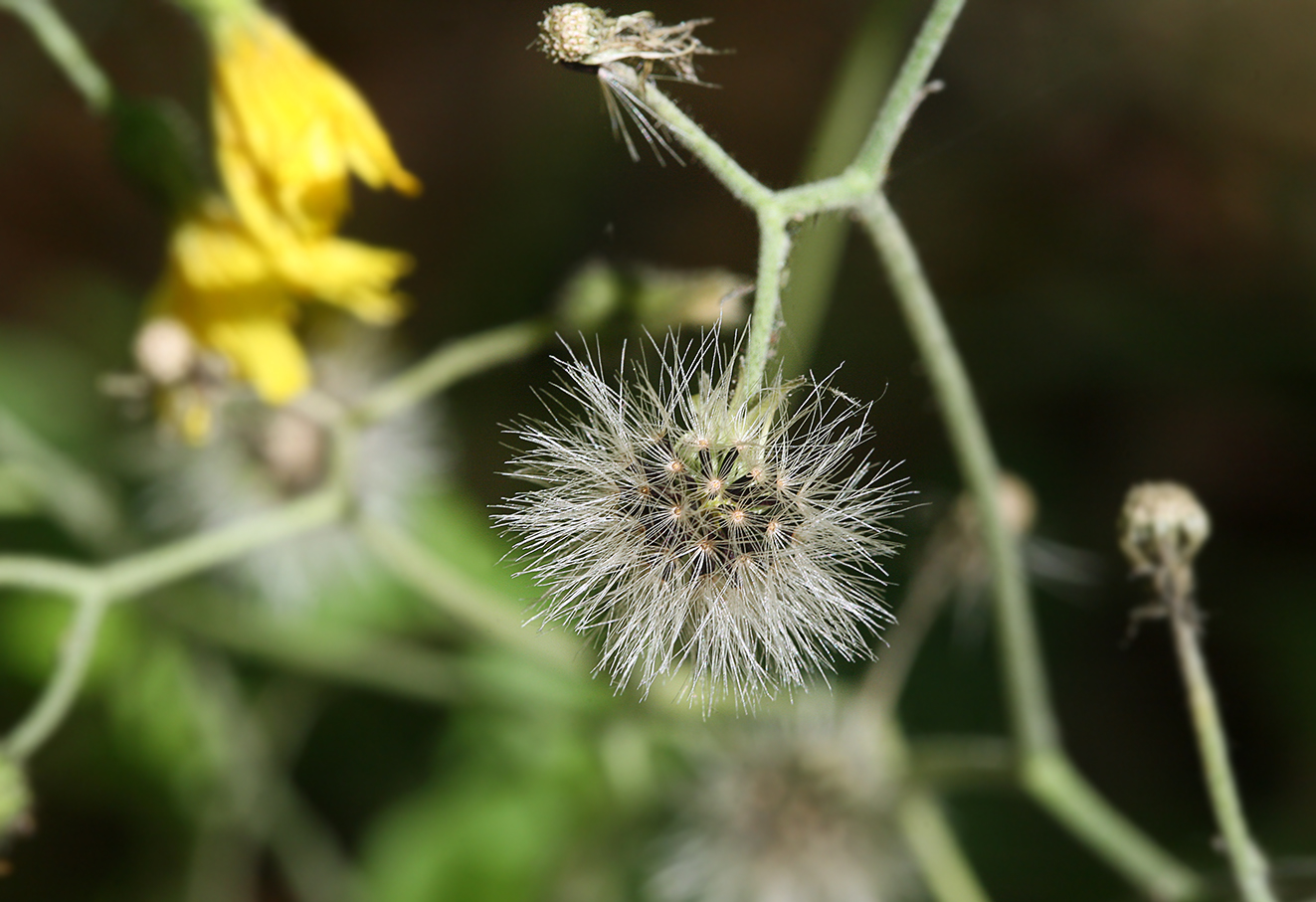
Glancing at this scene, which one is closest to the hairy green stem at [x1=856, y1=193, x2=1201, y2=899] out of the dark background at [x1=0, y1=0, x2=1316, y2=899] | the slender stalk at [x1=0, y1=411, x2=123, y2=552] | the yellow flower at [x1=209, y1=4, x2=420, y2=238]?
the yellow flower at [x1=209, y1=4, x2=420, y2=238]

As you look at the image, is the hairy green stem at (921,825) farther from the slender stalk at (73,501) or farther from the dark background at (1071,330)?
the slender stalk at (73,501)

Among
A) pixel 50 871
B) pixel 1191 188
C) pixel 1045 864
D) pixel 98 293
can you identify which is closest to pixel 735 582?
pixel 1045 864

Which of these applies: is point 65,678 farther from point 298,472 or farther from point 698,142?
point 698,142

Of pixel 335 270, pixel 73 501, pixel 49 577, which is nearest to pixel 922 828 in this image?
pixel 335 270

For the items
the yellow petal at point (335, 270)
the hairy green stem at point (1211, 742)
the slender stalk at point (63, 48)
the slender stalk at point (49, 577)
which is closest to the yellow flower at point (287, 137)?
the yellow petal at point (335, 270)

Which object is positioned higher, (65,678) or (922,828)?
(922,828)

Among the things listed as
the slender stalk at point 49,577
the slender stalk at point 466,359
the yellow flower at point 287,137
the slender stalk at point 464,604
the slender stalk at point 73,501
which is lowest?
the slender stalk at point 49,577

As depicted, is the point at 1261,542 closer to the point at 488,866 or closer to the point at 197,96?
the point at 488,866
